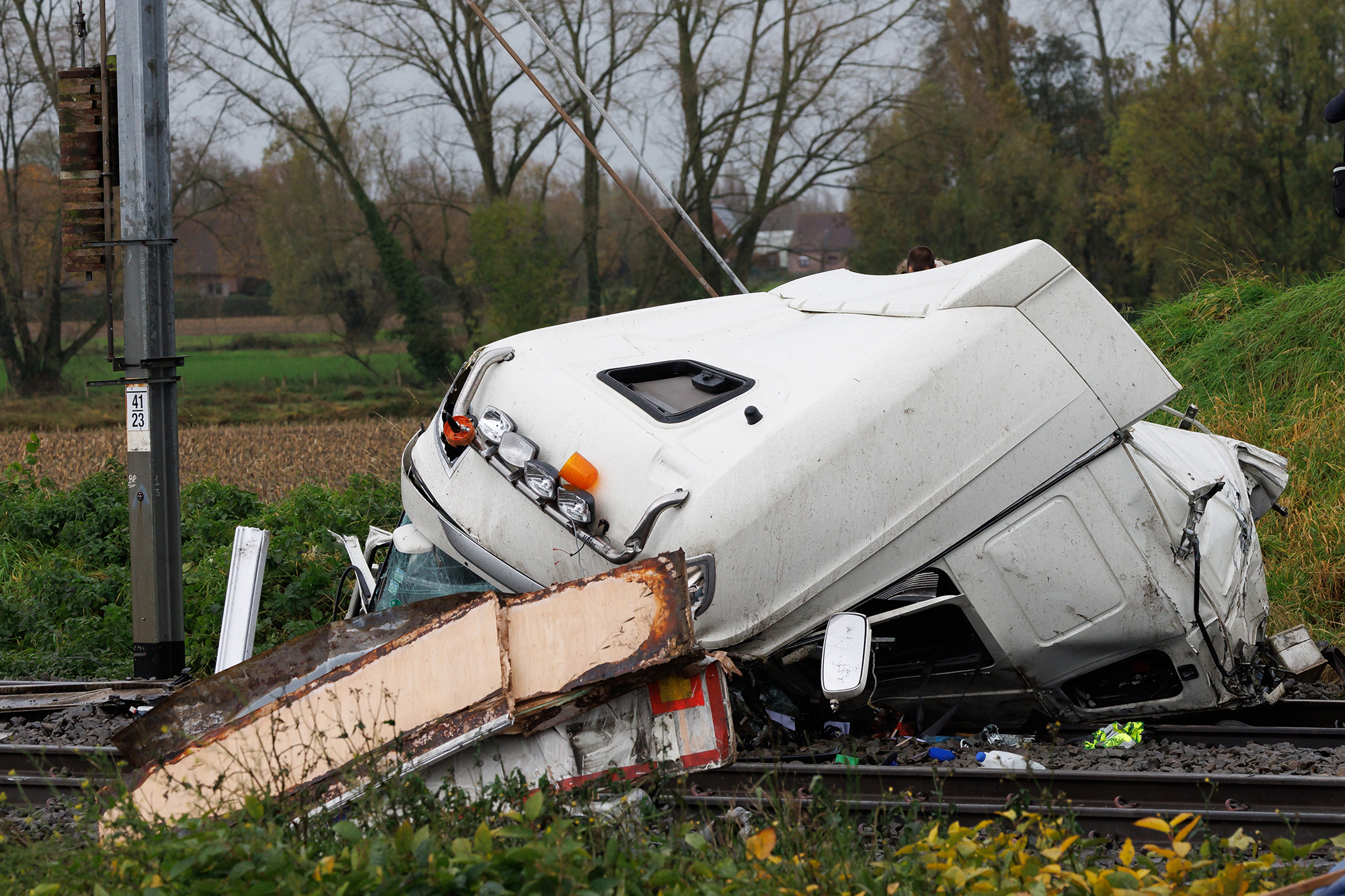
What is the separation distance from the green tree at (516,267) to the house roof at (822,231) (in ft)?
26.3

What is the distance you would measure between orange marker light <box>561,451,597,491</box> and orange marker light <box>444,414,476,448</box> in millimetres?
591

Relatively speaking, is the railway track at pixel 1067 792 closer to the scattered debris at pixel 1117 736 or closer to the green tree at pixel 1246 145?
the scattered debris at pixel 1117 736

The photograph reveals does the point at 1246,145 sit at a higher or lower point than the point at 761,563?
higher

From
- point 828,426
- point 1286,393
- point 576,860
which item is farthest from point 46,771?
point 1286,393

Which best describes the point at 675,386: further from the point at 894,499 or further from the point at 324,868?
the point at 324,868

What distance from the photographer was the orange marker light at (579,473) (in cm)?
421

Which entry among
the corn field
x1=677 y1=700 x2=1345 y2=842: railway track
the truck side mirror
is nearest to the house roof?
the corn field

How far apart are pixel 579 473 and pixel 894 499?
1199mm

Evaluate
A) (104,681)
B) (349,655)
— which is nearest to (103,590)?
(104,681)

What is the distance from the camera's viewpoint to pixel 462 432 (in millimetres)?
→ 4633

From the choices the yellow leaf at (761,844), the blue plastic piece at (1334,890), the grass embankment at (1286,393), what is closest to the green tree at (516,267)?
the grass embankment at (1286,393)

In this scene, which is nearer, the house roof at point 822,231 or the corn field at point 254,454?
the corn field at point 254,454

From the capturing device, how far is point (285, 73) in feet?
118

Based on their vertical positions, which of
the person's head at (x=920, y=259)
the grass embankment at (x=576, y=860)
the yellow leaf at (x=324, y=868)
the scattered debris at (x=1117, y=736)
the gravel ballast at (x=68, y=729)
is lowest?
the gravel ballast at (x=68, y=729)
